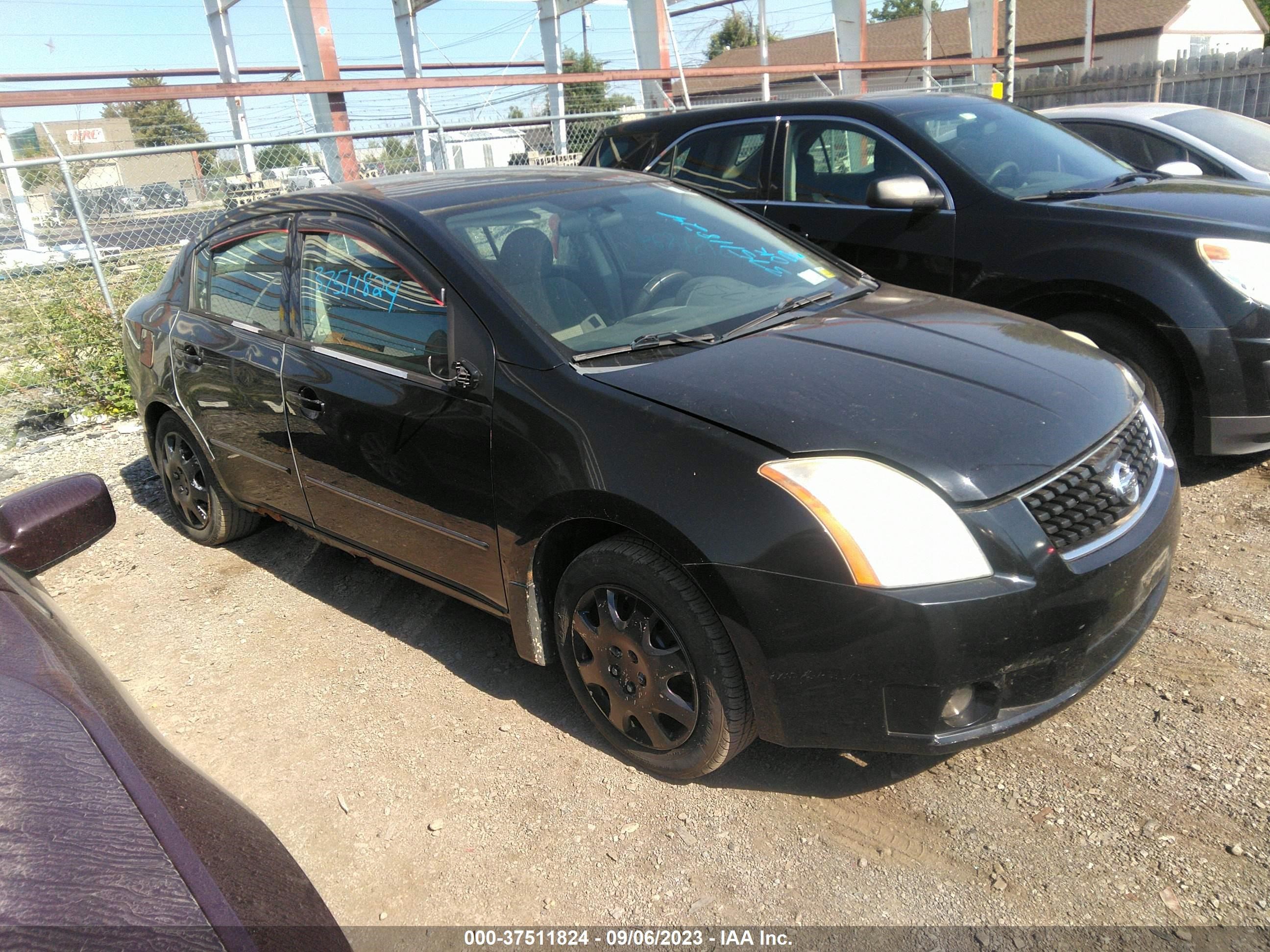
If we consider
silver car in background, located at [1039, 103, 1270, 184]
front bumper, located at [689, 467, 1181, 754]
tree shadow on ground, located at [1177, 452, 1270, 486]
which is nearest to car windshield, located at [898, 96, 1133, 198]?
tree shadow on ground, located at [1177, 452, 1270, 486]

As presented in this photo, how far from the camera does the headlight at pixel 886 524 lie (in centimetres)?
229

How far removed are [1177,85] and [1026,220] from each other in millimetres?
13341

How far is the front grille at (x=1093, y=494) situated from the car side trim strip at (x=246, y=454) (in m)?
2.83

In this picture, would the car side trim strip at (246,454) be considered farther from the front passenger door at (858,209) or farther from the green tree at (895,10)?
the green tree at (895,10)

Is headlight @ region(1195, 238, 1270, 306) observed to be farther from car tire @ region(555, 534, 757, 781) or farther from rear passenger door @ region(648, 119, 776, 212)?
car tire @ region(555, 534, 757, 781)

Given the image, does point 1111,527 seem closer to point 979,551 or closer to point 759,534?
point 979,551

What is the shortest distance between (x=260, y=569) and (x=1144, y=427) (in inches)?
151

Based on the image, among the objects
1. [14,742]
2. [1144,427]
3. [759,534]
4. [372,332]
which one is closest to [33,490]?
[14,742]

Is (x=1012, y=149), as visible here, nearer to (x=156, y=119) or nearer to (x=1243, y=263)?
(x=1243, y=263)

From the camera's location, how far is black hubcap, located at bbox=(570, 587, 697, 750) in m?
2.68

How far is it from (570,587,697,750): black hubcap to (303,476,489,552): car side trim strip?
0.47 m

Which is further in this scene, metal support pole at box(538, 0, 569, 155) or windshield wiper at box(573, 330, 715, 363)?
metal support pole at box(538, 0, 569, 155)

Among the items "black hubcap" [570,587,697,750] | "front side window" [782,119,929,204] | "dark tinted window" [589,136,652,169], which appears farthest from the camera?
"dark tinted window" [589,136,652,169]

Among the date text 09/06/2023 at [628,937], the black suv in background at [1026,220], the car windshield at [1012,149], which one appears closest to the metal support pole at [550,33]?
the black suv in background at [1026,220]
